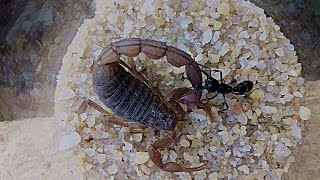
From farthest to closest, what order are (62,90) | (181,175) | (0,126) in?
(0,126)
(62,90)
(181,175)

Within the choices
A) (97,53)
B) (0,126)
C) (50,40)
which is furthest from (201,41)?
(0,126)

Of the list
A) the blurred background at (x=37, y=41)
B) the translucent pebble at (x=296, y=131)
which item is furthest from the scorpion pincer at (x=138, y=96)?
the blurred background at (x=37, y=41)

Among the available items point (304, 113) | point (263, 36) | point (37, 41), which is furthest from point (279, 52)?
point (37, 41)

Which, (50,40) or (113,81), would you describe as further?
(50,40)

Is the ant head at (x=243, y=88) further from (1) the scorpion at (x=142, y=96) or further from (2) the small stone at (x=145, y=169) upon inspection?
(2) the small stone at (x=145, y=169)

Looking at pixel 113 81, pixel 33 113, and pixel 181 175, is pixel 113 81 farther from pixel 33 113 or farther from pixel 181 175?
pixel 33 113

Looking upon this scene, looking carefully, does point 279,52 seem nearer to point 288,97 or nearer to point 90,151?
point 288,97

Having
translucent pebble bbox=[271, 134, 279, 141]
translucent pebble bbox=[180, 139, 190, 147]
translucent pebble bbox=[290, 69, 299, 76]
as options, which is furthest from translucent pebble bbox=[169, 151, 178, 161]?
translucent pebble bbox=[290, 69, 299, 76]

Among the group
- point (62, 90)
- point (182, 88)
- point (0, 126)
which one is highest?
point (182, 88)

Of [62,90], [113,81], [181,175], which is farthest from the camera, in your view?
[62,90]
